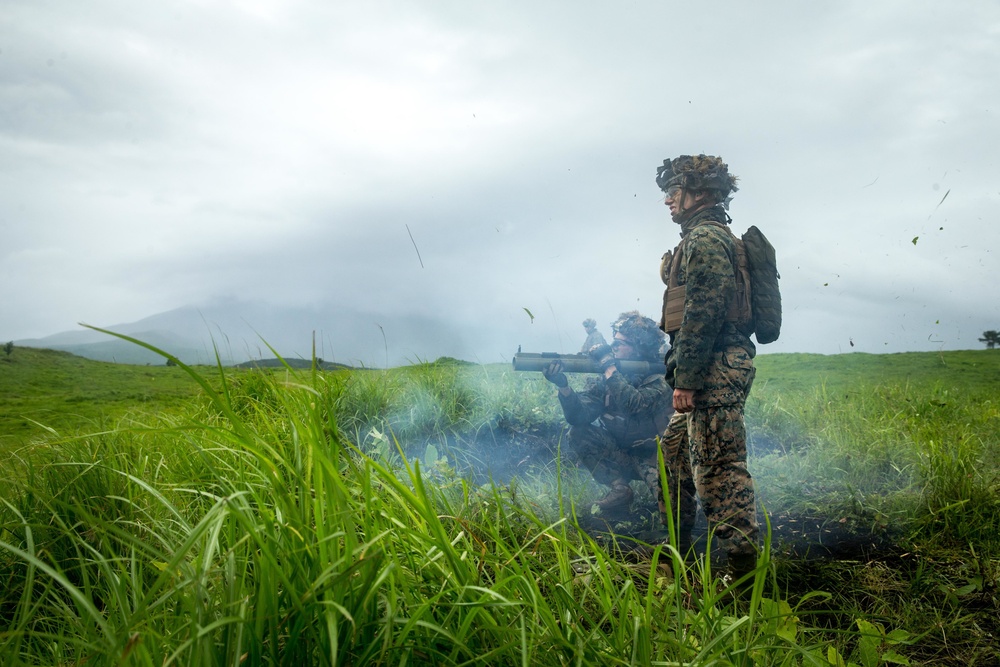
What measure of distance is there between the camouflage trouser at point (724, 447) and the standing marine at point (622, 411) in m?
1.93

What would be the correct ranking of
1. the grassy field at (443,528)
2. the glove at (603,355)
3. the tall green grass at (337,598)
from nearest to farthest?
the tall green grass at (337,598) < the grassy field at (443,528) < the glove at (603,355)

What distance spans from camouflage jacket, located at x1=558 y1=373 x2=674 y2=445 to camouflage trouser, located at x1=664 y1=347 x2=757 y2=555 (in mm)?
1925

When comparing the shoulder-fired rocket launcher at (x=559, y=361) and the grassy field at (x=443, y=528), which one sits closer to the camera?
the grassy field at (x=443, y=528)

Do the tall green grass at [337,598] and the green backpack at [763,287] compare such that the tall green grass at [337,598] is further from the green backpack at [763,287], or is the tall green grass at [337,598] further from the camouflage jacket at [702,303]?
the green backpack at [763,287]

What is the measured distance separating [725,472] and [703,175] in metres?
1.97

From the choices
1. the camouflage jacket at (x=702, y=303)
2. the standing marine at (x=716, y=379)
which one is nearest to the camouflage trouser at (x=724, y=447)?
the standing marine at (x=716, y=379)

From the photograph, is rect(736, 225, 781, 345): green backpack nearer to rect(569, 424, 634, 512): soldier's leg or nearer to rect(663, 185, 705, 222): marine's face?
rect(663, 185, 705, 222): marine's face

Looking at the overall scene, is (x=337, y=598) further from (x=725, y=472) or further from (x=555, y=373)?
(x=555, y=373)

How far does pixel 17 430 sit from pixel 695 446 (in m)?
4.54

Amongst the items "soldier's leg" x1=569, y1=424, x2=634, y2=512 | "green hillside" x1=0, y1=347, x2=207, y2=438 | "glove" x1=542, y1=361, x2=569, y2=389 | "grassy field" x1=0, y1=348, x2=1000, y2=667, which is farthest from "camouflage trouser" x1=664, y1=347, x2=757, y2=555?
"green hillside" x1=0, y1=347, x2=207, y2=438

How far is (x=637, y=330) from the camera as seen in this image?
20.1ft

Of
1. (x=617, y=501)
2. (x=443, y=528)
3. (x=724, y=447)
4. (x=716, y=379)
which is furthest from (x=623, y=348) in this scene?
(x=443, y=528)

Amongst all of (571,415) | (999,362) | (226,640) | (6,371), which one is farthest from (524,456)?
(999,362)

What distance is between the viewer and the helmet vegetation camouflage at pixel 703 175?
171 inches
